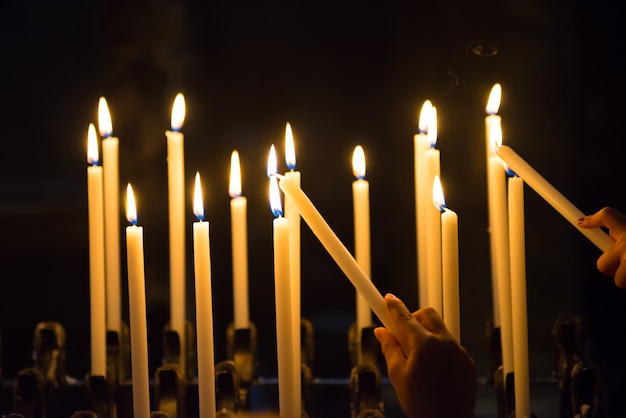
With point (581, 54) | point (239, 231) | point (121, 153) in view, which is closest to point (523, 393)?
point (239, 231)

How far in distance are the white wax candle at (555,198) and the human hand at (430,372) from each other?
137mm

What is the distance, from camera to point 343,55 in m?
1.06

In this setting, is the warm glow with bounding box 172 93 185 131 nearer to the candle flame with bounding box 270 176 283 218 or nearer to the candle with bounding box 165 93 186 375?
the candle with bounding box 165 93 186 375

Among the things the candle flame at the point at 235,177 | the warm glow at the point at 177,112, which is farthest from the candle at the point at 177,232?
the candle flame at the point at 235,177

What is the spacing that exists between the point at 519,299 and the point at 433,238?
0.11 m

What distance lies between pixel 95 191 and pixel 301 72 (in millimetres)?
322

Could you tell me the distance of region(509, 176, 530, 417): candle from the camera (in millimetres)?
761

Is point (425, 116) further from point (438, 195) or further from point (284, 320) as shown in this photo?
point (284, 320)

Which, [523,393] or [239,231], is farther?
[239,231]

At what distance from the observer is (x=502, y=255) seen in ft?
2.71

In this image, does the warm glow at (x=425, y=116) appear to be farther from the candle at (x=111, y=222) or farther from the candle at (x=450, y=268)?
the candle at (x=111, y=222)

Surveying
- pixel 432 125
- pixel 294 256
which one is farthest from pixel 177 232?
pixel 432 125

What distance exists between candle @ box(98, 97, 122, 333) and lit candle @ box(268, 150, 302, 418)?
0.29 metres

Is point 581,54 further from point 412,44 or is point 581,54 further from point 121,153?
point 121,153
